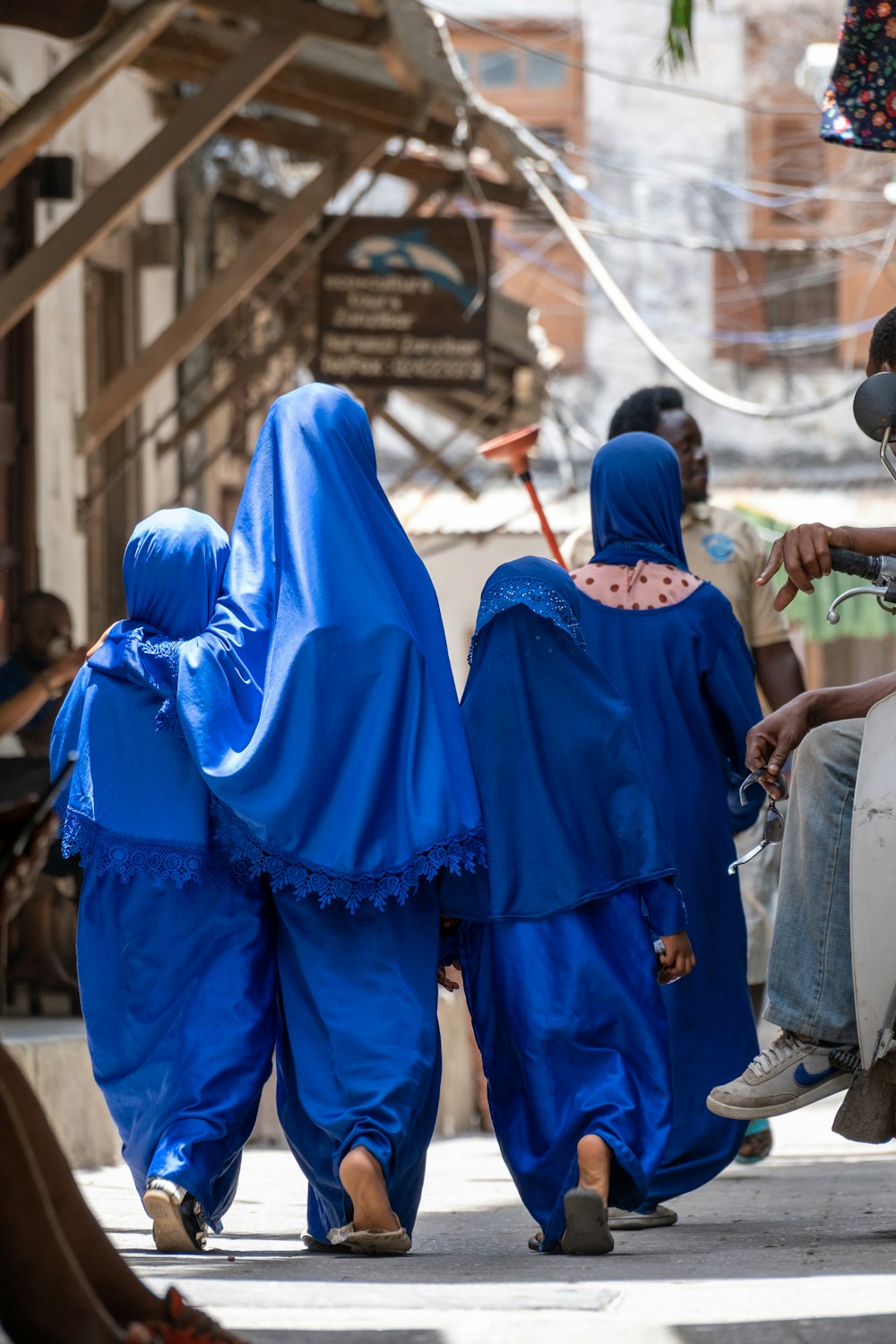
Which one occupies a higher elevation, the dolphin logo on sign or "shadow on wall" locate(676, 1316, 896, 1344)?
the dolphin logo on sign

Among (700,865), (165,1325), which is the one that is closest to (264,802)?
(700,865)

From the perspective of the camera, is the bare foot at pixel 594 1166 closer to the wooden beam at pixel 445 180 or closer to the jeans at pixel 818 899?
the jeans at pixel 818 899

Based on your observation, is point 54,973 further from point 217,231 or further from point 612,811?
point 217,231

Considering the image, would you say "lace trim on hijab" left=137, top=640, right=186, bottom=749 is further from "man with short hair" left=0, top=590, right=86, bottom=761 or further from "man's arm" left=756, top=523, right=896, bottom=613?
"man with short hair" left=0, top=590, right=86, bottom=761

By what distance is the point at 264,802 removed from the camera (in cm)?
455

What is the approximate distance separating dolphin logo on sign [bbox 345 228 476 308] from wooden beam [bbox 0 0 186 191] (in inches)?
142

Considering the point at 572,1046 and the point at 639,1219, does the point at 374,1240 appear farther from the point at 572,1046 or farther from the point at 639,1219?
the point at 639,1219

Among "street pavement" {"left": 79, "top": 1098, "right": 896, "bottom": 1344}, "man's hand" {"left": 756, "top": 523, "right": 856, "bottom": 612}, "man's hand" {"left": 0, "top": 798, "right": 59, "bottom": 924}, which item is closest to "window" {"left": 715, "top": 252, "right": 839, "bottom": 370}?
"man's hand" {"left": 0, "top": 798, "right": 59, "bottom": 924}

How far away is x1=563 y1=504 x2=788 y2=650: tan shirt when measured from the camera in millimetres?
6324

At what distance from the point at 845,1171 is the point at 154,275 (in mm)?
6525

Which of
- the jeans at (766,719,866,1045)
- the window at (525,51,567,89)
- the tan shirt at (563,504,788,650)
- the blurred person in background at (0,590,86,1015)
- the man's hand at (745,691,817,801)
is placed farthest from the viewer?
the window at (525,51,567,89)

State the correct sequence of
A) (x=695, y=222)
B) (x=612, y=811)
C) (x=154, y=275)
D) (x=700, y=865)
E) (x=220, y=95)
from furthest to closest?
1. (x=695, y=222)
2. (x=154, y=275)
3. (x=220, y=95)
4. (x=700, y=865)
5. (x=612, y=811)

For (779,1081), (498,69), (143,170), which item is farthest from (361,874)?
(498,69)

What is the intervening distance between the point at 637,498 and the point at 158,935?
5.32 ft
